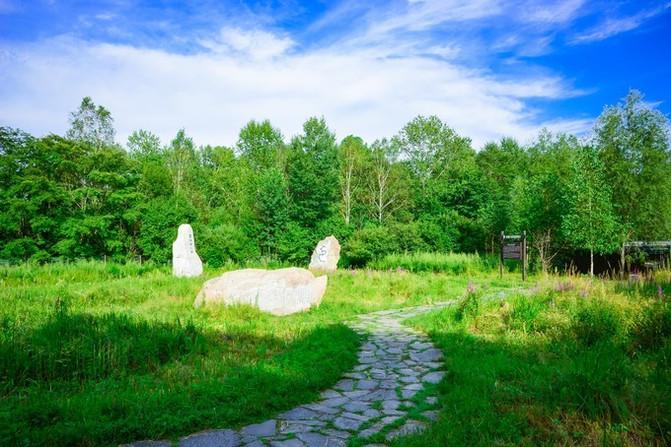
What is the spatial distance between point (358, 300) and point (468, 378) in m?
7.04

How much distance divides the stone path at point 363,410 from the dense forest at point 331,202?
13.3 metres

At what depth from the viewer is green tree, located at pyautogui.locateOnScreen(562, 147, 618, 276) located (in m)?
16.0

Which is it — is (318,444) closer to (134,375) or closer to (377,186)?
(134,375)

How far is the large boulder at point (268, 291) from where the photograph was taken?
29.2ft

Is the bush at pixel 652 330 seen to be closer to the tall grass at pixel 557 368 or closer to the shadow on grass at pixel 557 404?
the tall grass at pixel 557 368

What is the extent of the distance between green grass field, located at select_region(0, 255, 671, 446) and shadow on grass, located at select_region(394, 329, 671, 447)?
14mm

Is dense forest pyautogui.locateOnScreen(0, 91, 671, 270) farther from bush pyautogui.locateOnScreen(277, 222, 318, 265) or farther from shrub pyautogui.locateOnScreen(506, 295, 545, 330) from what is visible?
shrub pyautogui.locateOnScreen(506, 295, 545, 330)

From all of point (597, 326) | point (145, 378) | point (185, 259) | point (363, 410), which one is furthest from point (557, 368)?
point (185, 259)

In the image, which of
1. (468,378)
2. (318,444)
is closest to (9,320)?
(318,444)

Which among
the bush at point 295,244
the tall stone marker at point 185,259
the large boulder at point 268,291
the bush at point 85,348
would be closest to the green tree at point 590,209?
the large boulder at point 268,291

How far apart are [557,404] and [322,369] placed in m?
2.63

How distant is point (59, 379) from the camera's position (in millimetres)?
4480

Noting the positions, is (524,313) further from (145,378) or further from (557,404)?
(145,378)

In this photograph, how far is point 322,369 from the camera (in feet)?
17.0
